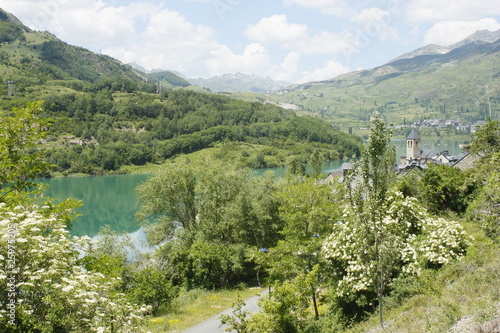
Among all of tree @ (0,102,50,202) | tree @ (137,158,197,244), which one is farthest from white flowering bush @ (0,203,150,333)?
tree @ (137,158,197,244)

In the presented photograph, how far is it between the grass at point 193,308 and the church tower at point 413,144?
87.4 meters

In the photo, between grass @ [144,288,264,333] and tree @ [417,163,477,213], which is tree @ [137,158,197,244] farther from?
tree @ [417,163,477,213]

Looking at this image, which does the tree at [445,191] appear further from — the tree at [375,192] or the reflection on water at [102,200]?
the reflection on water at [102,200]

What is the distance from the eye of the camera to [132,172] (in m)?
161

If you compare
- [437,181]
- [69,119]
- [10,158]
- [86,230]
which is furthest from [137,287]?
[69,119]

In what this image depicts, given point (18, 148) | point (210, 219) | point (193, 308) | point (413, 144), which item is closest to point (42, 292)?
point (18, 148)

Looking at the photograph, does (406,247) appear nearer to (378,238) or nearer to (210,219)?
(378,238)

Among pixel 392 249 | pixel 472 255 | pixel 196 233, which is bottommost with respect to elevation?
pixel 196 233

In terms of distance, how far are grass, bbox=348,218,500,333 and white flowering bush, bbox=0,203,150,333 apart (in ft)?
25.5

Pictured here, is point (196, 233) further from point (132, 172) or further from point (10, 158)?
point (132, 172)

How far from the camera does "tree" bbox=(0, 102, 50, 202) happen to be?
34.9 ft

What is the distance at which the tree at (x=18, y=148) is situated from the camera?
10648 millimetres

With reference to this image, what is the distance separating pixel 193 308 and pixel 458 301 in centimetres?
1755

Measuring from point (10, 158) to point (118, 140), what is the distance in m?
182
